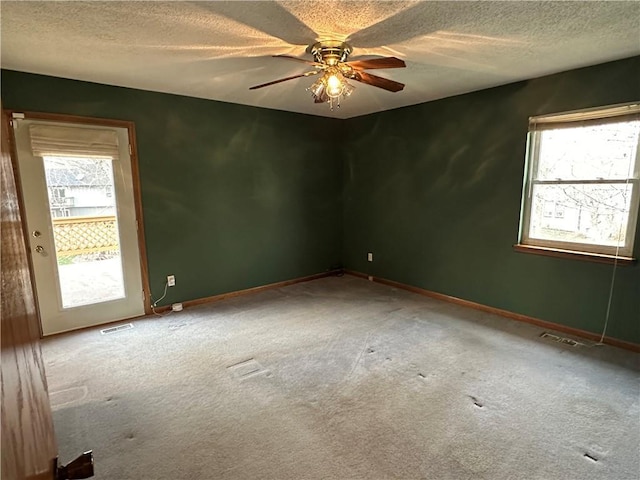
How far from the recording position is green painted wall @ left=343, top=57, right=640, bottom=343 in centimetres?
313

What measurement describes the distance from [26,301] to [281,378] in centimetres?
215

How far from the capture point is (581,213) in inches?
129

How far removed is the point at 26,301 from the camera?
69 cm

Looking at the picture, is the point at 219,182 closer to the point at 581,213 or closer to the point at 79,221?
the point at 79,221

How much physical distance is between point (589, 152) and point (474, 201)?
1.11m

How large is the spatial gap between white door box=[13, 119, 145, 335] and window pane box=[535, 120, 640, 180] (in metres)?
4.19

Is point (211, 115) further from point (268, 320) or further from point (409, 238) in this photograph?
point (409, 238)

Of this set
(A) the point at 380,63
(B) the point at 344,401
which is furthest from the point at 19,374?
(A) the point at 380,63

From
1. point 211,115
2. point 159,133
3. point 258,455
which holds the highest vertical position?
point 211,115

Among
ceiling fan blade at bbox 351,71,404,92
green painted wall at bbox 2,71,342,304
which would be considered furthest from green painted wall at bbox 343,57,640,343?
ceiling fan blade at bbox 351,71,404,92

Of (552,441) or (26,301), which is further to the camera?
(552,441)

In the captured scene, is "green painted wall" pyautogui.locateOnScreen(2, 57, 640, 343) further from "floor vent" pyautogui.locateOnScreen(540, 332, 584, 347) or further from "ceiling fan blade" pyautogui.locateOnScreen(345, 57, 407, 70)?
"ceiling fan blade" pyautogui.locateOnScreen(345, 57, 407, 70)

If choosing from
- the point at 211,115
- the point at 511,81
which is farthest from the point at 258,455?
the point at 511,81

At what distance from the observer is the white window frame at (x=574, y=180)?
2.93 meters
